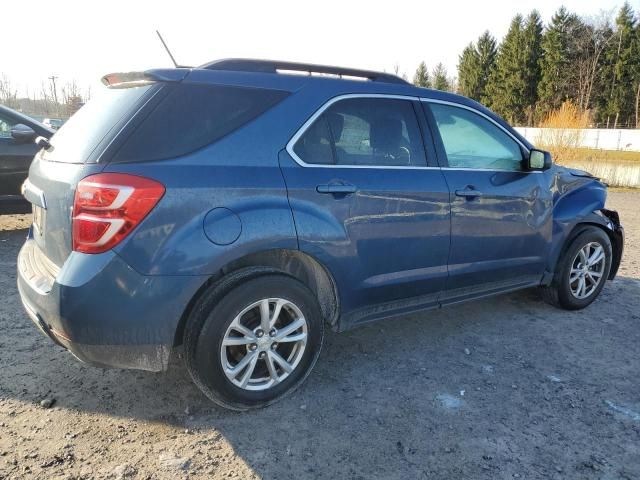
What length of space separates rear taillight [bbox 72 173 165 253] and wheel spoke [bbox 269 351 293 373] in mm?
1041

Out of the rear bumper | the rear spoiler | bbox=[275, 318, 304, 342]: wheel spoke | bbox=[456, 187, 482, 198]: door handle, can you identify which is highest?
the rear spoiler

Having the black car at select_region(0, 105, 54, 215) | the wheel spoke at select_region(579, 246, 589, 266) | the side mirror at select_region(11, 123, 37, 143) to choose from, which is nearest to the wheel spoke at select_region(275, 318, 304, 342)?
the wheel spoke at select_region(579, 246, 589, 266)

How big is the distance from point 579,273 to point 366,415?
271 centimetres

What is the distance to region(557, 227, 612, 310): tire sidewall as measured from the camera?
4422 mm

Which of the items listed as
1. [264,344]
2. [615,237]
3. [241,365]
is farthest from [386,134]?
[615,237]

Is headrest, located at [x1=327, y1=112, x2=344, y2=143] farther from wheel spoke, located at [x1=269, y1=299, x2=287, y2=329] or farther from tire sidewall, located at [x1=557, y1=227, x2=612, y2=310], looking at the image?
tire sidewall, located at [x1=557, y1=227, x2=612, y2=310]

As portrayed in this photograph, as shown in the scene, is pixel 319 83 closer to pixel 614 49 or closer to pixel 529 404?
pixel 529 404

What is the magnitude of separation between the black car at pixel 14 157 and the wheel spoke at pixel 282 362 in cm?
487

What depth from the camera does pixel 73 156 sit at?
259cm

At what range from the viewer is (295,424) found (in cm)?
277

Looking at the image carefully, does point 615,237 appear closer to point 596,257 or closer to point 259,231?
point 596,257

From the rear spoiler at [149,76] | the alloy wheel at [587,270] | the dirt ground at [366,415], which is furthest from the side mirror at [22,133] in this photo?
the alloy wheel at [587,270]

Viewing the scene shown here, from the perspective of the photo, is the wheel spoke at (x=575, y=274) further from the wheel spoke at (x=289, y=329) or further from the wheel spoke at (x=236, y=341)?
the wheel spoke at (x=236, y=341)

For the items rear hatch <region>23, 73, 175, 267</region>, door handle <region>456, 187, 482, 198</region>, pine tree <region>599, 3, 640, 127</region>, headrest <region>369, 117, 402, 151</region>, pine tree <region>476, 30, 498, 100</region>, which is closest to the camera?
rear hatch <region>23, 73, 175, 267</region>
